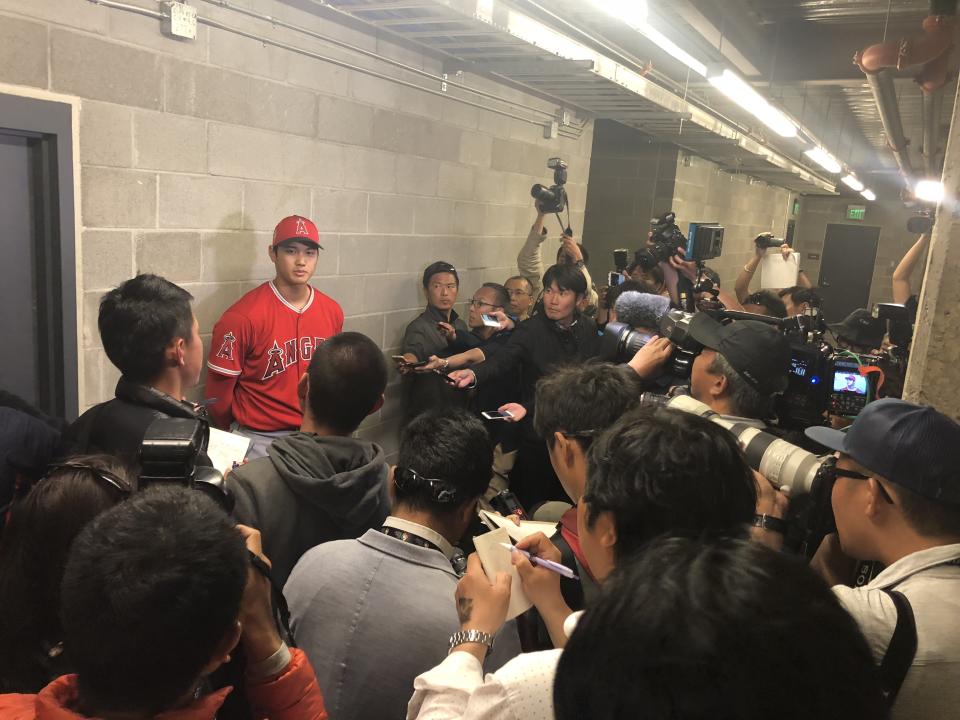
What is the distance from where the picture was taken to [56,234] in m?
2.48

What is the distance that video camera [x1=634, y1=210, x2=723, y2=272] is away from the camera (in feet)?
13.8

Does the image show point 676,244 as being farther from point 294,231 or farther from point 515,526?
point 515,526

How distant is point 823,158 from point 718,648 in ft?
25.6

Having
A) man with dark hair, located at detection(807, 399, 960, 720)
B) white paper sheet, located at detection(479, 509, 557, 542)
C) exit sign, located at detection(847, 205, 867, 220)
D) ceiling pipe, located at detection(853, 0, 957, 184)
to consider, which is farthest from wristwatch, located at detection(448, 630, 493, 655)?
exit sign, located at detection(847, 205, 867, 220)

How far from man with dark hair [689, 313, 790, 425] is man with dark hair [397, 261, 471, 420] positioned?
2230mm

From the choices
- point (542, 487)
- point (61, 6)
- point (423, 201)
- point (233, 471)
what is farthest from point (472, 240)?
point (233, 471)

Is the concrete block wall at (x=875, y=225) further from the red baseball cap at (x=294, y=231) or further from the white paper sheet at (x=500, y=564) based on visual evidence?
the white paper sheet at (x=500, y=564)

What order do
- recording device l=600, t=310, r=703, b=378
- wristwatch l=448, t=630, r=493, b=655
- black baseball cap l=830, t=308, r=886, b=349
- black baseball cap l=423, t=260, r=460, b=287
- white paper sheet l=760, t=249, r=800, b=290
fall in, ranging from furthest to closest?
1. white paper sheet l=760, t=249, r=800, b=290
2. black baseball cap l=423, t=260, r=460, b=287
3. black baseball cap l=830, t=308, r=886, b=349
4. recording device l=600, t=310, r=703, b=378
5. wristwatch l=448, t=630, r=493, b=655

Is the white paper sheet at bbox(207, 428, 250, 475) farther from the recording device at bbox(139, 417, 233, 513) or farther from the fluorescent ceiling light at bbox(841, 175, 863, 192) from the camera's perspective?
the fluorescent ceiling light at bbox(841, 175, 863, 192)

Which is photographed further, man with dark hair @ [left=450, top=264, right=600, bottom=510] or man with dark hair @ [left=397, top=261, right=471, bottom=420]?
man with dark hair @ [left=397, top=261, right=471, bottom=420]

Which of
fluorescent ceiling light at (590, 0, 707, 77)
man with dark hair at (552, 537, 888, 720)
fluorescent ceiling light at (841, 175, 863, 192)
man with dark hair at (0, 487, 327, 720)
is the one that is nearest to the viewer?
man with dark hair at (552, 537, 888, 720)

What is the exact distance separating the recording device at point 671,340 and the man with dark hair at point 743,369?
0.10 metres

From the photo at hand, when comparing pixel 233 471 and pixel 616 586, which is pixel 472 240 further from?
pixel 616 586

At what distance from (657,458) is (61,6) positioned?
2.58m
